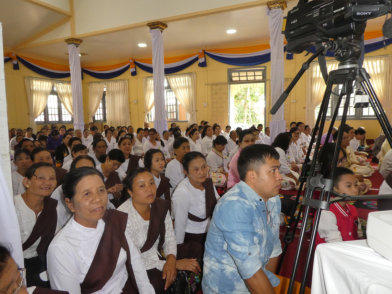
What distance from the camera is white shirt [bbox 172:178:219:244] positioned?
207cm

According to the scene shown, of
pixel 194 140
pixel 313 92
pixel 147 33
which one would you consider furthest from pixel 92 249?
pixel 313 92

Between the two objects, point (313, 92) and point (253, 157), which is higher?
point (313, 92)

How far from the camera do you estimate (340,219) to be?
5.84 feet

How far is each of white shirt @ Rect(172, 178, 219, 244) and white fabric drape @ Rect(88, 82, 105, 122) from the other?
10166mm

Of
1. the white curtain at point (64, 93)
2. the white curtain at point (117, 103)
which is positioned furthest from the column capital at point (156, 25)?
the white curtain at point (64, 93)

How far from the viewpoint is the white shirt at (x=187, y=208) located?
2074 mm

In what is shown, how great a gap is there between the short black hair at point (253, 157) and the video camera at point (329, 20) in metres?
0.41

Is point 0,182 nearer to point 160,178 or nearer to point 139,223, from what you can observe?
point 139,223

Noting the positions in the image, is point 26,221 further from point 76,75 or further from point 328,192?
point 76,75

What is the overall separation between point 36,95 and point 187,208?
10.0 metres

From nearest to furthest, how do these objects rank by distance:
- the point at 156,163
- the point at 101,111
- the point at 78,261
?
the point at 78,261 < the point at 156,163 < the point at 101,111

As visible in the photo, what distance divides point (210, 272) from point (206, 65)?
8.55m

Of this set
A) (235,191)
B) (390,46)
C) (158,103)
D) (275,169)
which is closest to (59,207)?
(235,191)

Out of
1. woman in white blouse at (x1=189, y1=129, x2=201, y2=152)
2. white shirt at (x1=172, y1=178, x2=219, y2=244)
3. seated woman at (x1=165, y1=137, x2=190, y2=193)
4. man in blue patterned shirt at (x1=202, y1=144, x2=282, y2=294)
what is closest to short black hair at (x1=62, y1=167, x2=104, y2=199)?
man in blue patterned shirt at (x1=202, y1=144, x2=282, y2=294)
